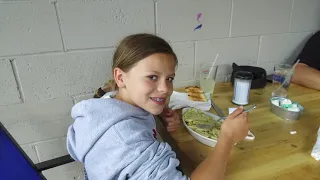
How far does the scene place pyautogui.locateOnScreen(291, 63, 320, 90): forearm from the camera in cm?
123

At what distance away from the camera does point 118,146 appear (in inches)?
23.3

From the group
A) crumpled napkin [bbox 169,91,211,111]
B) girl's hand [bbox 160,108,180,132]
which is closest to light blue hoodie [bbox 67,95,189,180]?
girl's hand [bbox 160,108,180,132]

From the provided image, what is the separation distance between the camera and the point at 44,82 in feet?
3.65

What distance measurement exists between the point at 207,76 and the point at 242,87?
0.98ft

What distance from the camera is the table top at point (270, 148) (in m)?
0.66

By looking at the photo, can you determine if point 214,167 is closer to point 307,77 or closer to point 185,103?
point 185,103

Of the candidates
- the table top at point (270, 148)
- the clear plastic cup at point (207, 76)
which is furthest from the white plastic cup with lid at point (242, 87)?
the clear plastic cup at point (207, 76)

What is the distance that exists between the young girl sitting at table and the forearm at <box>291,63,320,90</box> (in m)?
0.75

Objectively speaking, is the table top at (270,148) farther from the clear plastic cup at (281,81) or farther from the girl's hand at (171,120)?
the clear plastic cup at (281,81)

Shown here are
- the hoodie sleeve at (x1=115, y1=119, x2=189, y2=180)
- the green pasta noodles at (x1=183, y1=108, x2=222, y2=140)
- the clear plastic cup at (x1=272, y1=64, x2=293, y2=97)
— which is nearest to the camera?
the hoodie sleeve at (x1=115, y1=119, x2=189, y2=180)

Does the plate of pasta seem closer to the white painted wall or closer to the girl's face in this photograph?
the girl's face

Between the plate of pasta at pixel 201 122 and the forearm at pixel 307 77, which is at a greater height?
the forearm at pixel 307 77

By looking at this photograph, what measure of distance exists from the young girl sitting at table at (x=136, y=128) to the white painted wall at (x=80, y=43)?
409 mm

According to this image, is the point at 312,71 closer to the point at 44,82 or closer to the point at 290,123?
the point at 290,123
